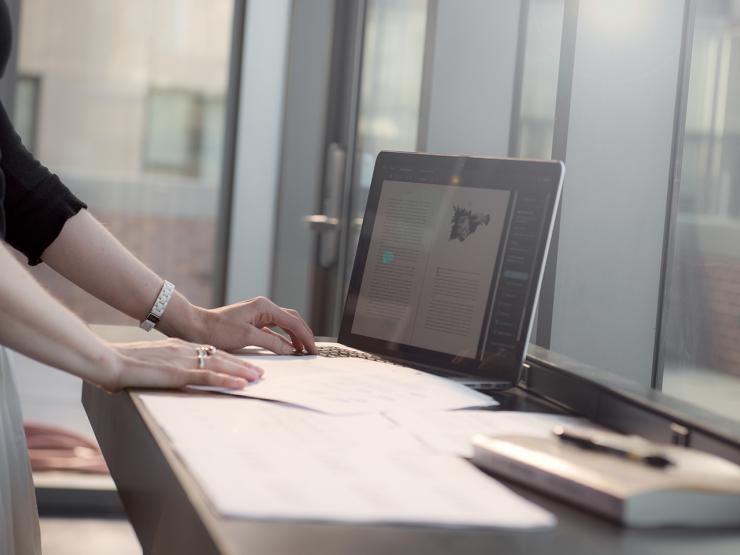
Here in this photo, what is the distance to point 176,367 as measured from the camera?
3.54 feet

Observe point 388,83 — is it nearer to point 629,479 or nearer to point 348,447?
point 348,447

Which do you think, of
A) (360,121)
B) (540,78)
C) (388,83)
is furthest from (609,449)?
(360,121)

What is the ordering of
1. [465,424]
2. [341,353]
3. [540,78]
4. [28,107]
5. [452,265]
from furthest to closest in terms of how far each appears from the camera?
[28,107]
[540,78]
[341,353]
[452,265]
[465,424]

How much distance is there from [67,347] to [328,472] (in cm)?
42

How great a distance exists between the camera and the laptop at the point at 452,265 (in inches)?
48.0

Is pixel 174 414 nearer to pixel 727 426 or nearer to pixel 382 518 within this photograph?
pixel 382 518

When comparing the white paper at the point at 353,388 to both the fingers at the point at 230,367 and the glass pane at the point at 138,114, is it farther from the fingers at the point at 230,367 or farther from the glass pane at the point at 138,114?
the glass pane at the point at 138,114

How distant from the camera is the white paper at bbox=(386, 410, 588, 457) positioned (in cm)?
91

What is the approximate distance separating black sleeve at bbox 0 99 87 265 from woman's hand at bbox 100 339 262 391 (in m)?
0.42

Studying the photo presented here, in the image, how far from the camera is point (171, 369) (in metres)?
1.07

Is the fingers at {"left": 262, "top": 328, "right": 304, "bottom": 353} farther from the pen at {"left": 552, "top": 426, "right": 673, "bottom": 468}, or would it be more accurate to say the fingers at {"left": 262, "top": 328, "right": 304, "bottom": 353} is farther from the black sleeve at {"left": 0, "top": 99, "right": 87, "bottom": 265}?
the pen at {"left": 552, "top": 426, "right": 673, "bottom": 468}

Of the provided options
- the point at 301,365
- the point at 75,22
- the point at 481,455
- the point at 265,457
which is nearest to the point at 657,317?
the point at 301,365

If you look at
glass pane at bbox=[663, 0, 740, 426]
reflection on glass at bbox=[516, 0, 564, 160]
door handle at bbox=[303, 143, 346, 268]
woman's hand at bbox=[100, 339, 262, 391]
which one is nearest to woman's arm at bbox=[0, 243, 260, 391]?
woman's hand at bbox=[100, 339, 262, 391]

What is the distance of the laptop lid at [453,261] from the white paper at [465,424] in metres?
0.16
